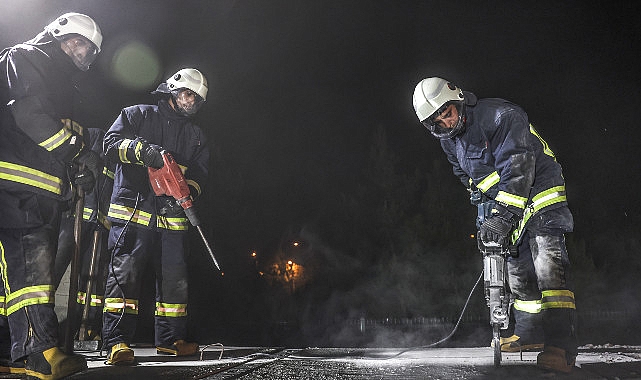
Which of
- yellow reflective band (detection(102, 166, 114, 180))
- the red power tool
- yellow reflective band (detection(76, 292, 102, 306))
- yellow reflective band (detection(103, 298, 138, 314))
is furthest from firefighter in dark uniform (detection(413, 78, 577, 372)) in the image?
yellow reflective band (detection(76, 292, 102, 306))

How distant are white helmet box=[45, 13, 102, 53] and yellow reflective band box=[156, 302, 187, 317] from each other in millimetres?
2182

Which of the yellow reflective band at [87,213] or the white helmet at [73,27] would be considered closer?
the white helmet at [73,27]

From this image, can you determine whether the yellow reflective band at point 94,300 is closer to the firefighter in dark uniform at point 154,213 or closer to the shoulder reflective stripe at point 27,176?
the firefighter in dark uniform at point 154,213

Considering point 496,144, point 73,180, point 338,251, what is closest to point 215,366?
point 73,180

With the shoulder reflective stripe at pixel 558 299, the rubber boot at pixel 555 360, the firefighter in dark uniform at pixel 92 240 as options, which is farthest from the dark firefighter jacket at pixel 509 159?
the firefighter in dark uniform at pixel 92 240

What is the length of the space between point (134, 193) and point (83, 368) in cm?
152

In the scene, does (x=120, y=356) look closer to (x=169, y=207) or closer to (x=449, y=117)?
(x=169, y=207)

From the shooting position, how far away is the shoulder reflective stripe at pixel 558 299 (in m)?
3.22

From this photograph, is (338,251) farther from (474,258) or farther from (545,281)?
(545,281)

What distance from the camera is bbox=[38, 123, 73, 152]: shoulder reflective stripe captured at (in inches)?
119

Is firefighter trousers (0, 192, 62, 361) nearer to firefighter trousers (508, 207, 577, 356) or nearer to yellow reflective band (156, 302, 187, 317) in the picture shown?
yellow reflective band (156, 302, 187, 317)

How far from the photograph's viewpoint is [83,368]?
118 inches

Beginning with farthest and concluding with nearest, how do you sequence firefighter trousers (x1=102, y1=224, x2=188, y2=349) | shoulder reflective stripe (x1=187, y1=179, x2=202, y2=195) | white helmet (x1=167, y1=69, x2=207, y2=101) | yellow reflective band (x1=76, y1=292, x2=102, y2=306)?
1. yellow reflective band (x1=76, y1=292, x2=102, y2=306)
2. shoulder reflective stripe (x1=187, y1=179, x2=202, y2=195)
3. white helmet (x1=167, y1=69, x2=207, y2=101)
4. firefighter trousers (x1=102, y1=224, x2=188, y2=349)

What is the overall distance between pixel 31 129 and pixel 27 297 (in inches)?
38.9
